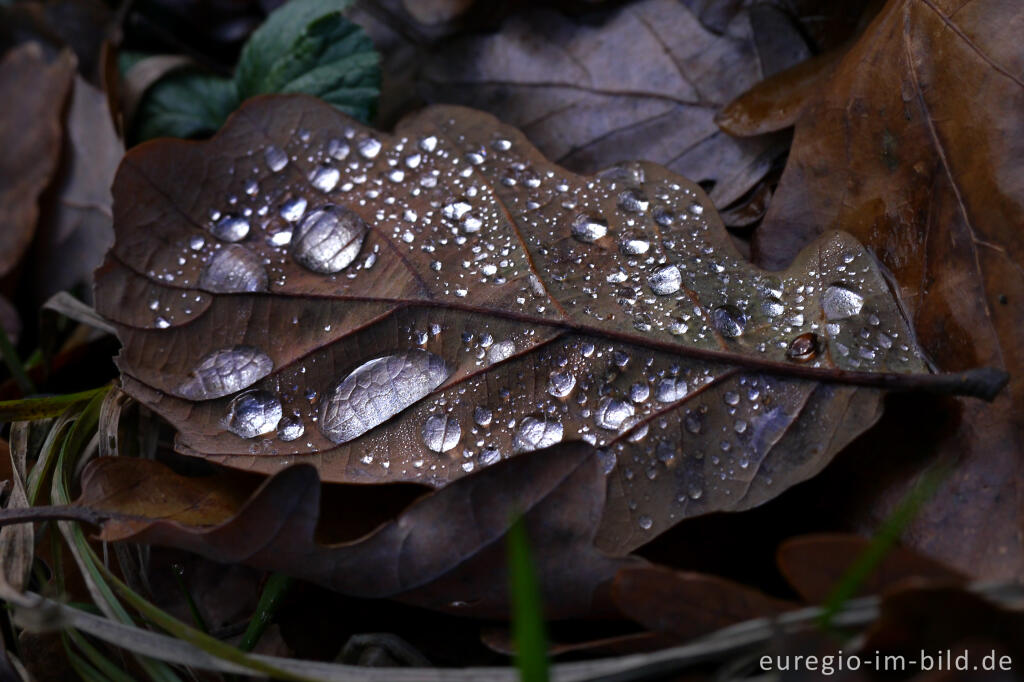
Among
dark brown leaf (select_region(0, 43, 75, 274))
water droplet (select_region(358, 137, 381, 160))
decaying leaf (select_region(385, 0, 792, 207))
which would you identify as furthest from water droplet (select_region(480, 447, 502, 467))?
dark brown leaf (select_region(0, 43, 75, 274))

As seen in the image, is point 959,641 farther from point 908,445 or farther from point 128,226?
point 128,226

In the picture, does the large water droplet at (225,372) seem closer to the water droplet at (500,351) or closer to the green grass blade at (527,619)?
the water droplet at (500,351)

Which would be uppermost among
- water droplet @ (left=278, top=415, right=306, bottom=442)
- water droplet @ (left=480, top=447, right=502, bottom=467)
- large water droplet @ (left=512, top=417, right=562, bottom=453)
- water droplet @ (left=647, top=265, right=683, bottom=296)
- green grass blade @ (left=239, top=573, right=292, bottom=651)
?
water droplet @ (left=647, top=265, right=683, bottom=296)

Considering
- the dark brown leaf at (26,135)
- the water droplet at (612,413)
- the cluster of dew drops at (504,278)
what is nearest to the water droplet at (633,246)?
the cluster of dew drops at (504,278)

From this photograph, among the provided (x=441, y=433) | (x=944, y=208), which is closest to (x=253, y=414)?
(x=441, y=433)

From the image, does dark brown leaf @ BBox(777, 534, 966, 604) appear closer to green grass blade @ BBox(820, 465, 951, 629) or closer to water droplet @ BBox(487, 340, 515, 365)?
green grass blade @ BBox(820, 465, 951, 629)

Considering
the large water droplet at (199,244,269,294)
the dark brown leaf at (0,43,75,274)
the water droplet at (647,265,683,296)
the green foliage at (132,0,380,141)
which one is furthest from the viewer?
the dark brown leaf at (0,43,75,274)

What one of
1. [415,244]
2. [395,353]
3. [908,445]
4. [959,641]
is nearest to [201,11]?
[415,244]

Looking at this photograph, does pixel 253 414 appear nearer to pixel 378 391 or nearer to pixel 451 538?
pixel 378 391
